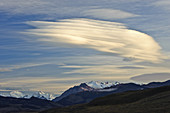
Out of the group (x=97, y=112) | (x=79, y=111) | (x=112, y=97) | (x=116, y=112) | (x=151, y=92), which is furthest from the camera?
(x=112, y=97)

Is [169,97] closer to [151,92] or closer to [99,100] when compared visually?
[151,92]

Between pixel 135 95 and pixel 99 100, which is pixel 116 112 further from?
pixel 99 100

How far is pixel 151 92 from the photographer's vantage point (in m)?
171

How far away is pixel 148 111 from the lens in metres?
107

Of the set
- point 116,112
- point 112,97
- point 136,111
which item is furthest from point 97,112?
point 112,97

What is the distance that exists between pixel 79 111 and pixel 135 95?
139 ft

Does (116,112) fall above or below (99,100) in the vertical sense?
below

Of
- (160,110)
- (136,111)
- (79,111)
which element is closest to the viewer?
(160,110)

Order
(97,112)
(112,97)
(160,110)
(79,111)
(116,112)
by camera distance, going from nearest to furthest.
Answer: (160,110)
(116,112)
(97,112)
(79,111)
(112,97)

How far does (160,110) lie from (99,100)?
295ft

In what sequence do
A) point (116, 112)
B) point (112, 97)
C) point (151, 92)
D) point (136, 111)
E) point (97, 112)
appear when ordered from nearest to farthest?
point (136, 111) → point (116, 112) → point (97, 112) → point (151, 92) → point (112, 97)

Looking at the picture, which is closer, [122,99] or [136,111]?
[136,111]

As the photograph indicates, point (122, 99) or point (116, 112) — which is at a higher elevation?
point (122, 99)

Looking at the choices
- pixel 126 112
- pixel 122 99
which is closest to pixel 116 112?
pixel 126 112
